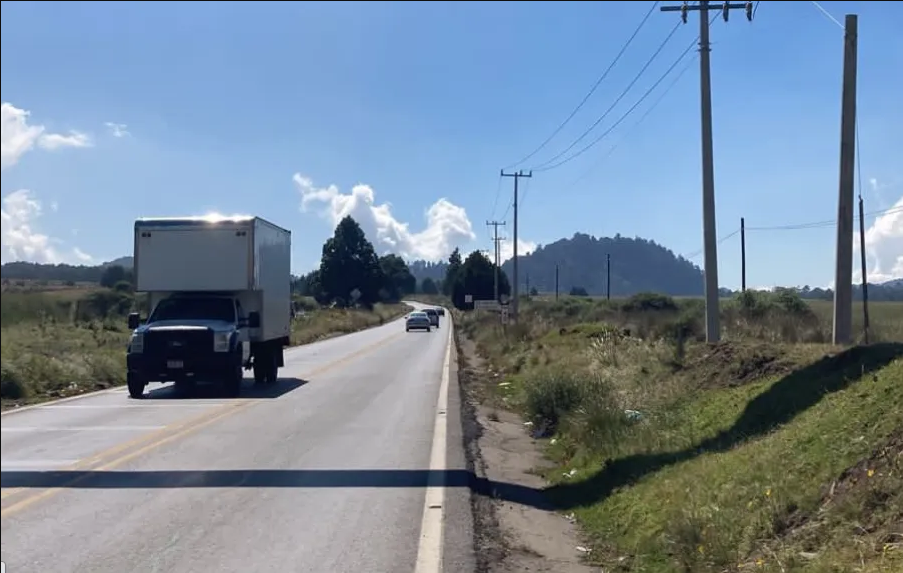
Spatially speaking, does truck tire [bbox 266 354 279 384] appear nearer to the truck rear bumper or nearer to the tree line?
the truck rear bumper

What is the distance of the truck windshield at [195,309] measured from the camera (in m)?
21.2

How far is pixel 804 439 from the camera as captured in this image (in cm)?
895

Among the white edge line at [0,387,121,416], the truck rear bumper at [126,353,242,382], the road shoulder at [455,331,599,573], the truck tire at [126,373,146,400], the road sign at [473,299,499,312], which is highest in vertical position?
the road sign at [473,299,499,312]

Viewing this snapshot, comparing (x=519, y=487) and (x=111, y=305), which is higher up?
(x=111, y=305)

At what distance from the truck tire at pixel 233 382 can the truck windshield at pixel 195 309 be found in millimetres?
1107

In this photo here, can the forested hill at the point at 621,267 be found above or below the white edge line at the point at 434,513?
above

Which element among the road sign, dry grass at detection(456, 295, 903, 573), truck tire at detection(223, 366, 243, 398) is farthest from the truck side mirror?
the road sign

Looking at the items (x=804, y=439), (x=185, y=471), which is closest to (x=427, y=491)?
(x=185, y=471)

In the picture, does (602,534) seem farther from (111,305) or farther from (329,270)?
(329,270)

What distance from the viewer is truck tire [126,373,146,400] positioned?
20859mm

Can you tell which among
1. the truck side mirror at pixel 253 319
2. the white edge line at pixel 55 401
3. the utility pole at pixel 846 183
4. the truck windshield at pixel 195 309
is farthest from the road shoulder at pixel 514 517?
the white edge line at pixel 55 401

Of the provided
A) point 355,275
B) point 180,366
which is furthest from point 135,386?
point 355,275

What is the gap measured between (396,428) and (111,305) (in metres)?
6.27

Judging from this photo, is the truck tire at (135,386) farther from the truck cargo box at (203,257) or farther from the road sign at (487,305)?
the road sign at (487,305)
